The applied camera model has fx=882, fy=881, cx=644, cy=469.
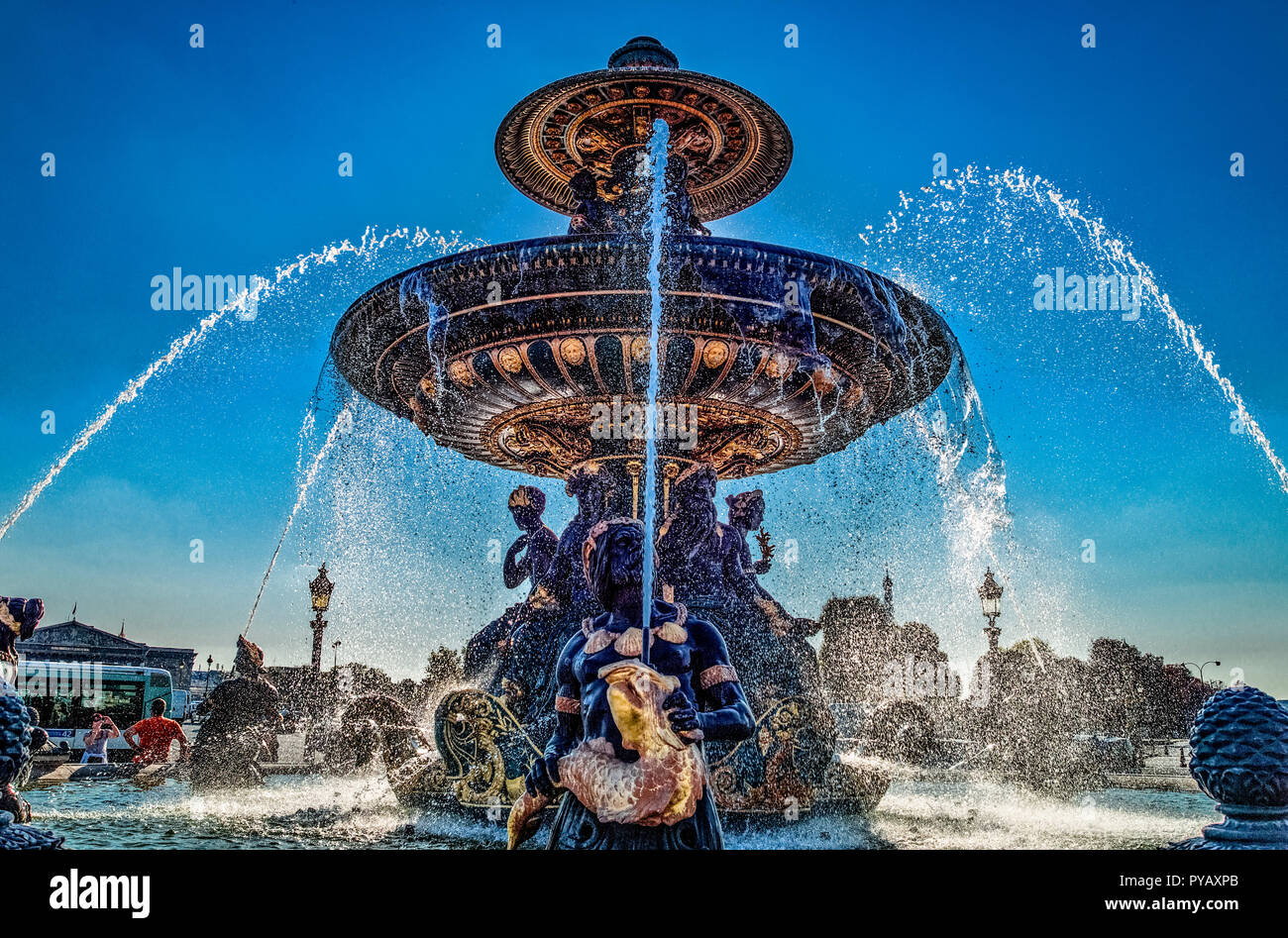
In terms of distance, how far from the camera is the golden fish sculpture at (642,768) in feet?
10.7

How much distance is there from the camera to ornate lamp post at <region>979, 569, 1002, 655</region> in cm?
1521

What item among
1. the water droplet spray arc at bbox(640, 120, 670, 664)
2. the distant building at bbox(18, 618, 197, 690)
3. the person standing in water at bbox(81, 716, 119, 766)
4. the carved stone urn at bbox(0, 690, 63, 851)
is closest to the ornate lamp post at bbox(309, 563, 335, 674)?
the person standing in water at bbox(81, 716, 119, 766)

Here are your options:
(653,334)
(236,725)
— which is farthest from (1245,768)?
(236,725)

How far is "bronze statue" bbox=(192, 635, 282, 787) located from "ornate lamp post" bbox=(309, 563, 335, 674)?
898 centimetres

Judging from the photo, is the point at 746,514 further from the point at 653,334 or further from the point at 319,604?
the point at 319,604

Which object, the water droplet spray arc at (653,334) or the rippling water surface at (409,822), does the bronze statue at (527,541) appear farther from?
the rippling water surface at (409,822)
